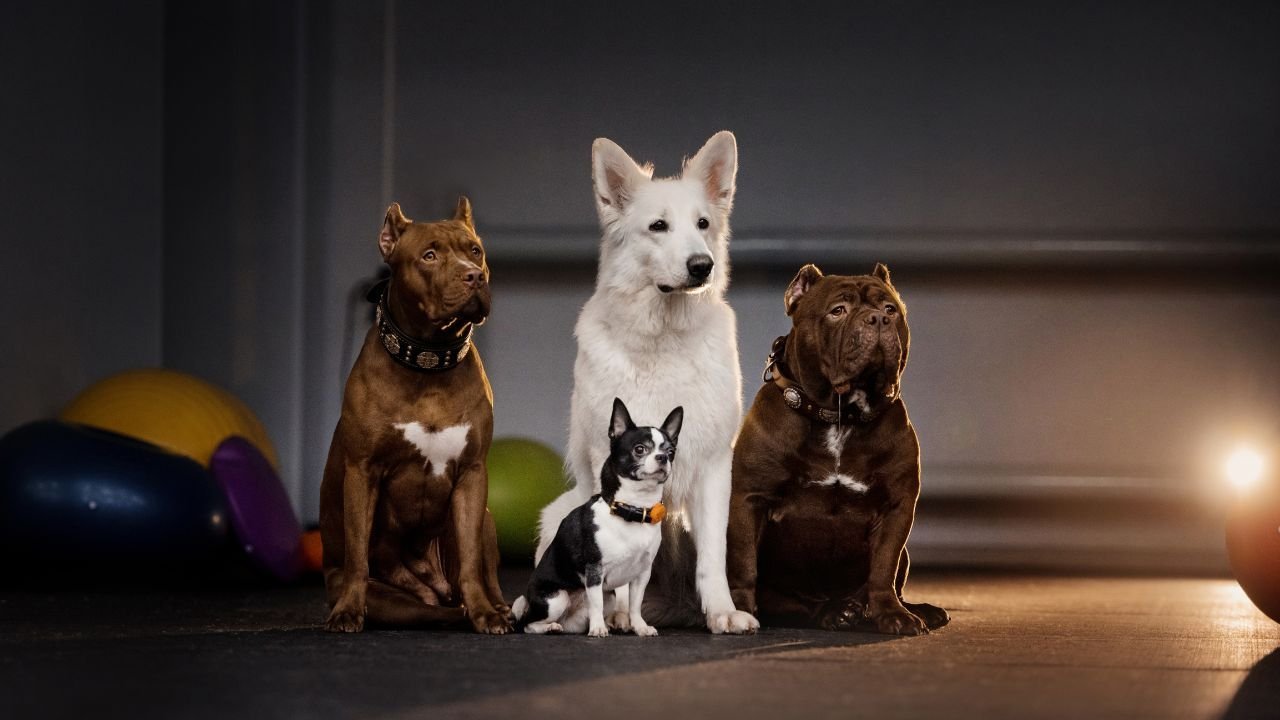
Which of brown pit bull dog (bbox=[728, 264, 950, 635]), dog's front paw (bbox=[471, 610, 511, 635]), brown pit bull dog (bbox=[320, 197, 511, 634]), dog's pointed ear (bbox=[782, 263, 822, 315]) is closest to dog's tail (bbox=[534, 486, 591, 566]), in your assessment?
brown pit bull dog (bbox=[320, 197, 511, 634])

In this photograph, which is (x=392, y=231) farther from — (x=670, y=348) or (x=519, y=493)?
(x=519, y=493)

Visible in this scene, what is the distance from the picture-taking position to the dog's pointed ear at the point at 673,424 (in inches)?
133

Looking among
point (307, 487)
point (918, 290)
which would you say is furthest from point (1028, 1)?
point (307, 487)

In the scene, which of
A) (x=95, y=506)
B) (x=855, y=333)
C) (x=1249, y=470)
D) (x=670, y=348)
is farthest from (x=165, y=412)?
(x=1249, y=470)

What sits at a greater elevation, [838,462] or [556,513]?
[838,462]

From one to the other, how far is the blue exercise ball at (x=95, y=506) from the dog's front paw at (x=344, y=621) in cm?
147

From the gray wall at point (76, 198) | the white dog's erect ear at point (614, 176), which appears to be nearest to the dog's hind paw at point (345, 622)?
the white dog's erect ear at point (614, 176)

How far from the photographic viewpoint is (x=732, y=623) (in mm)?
3383

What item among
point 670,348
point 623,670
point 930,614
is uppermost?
point 670,348

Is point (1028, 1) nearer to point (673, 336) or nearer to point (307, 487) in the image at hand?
point (673, 336)

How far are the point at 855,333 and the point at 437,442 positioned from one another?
3.56ft

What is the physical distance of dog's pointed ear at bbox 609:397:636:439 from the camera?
3.34 meters

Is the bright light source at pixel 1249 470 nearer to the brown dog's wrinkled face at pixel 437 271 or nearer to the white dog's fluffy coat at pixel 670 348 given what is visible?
the white dog's fluffy coat at pixel 670 348

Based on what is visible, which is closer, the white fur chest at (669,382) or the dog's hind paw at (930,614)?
the white fur chest at (669,382)
